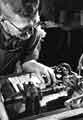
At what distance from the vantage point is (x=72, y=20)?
155 cm

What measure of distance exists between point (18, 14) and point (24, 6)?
0.06m

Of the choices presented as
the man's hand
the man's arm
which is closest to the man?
the man's hand

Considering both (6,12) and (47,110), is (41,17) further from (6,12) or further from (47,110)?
(47,110)

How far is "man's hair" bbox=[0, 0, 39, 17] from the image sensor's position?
1353 millimetres

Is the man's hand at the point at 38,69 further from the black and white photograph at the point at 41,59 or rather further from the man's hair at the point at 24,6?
the man's hair at the point at 24,6

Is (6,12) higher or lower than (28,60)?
higher

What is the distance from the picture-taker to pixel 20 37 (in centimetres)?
140

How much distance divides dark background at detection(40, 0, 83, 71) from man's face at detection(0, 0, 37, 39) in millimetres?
79

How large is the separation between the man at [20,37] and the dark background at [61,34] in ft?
0.17

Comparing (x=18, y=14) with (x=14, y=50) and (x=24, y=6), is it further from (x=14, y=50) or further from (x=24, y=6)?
(x=14, y=50)

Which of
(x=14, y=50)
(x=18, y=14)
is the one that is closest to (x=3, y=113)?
(x=14, y=50)

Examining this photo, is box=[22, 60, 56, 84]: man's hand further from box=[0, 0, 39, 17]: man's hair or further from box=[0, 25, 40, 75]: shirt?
box=[0, 0, 39, 17]: man's hair

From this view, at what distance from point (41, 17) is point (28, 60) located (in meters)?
0.30

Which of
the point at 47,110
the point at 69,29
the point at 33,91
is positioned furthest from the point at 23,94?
the point at 69,29
